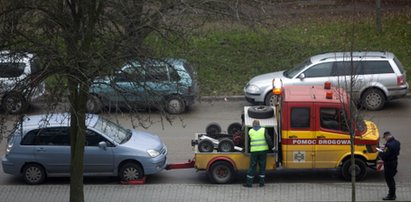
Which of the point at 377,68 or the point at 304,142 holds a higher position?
the point at 377,68

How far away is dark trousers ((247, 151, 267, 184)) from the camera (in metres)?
17.9

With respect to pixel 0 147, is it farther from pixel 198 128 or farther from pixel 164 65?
pixel 164 65

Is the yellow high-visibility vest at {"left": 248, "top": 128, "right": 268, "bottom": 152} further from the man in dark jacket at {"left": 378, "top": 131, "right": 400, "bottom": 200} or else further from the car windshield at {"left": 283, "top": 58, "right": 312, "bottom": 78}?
the car windshield at {"left": 283, "top": 58, "right": 312, "bottom": 78}

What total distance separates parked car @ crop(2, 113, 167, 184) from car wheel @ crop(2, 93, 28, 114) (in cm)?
346

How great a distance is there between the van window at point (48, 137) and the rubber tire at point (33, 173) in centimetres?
50

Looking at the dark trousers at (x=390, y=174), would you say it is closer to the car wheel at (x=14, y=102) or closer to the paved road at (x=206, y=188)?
the paved road at (x=206, y=188)

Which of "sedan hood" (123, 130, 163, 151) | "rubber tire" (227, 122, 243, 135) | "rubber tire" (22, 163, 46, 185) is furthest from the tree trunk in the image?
"rubber tire" (227, 122, 243, 135)

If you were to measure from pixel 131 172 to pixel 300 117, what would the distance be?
3813 mm

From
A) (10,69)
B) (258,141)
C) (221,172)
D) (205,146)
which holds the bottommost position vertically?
(221,172)

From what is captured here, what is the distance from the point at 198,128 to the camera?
23.2 meters

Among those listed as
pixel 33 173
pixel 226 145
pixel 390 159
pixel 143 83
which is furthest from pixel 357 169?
pixel 33 173

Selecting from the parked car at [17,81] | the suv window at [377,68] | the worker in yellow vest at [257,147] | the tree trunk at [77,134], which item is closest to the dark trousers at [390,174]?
the worker in yellow vest at [257,147]

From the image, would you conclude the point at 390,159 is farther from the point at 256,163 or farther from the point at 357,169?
the point at 256,163

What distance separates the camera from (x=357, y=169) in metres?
18.5
